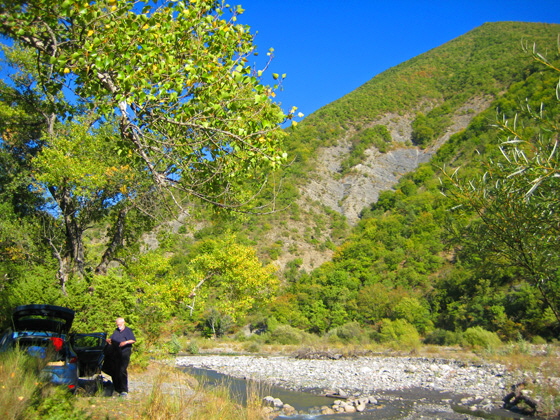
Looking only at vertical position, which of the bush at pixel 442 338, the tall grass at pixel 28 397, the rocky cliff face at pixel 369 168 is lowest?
the bush at pixel 442 338

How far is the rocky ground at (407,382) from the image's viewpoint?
1390 cm

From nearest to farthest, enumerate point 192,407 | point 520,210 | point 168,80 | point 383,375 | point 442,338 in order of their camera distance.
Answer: point 168,80, point 520,210, point 192,407, point 383,375, point 442,338

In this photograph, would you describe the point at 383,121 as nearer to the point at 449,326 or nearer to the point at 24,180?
the point at 449,326

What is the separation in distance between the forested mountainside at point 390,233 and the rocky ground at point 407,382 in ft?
14.7

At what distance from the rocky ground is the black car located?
6.99 m

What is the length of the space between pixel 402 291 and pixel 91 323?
39.4 metres

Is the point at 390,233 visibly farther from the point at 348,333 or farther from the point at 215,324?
the point at 215,324

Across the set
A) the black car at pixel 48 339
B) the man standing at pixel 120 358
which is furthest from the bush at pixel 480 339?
the black car at pixel 48 339

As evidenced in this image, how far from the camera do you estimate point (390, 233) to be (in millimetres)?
64062

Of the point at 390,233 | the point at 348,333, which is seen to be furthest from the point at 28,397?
the point at 390,233

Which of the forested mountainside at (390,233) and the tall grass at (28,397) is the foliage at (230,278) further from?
the tall grass at (28,397)

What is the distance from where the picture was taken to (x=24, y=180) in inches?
518

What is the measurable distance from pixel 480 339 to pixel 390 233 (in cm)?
3586

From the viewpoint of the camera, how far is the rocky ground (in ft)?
45.6
